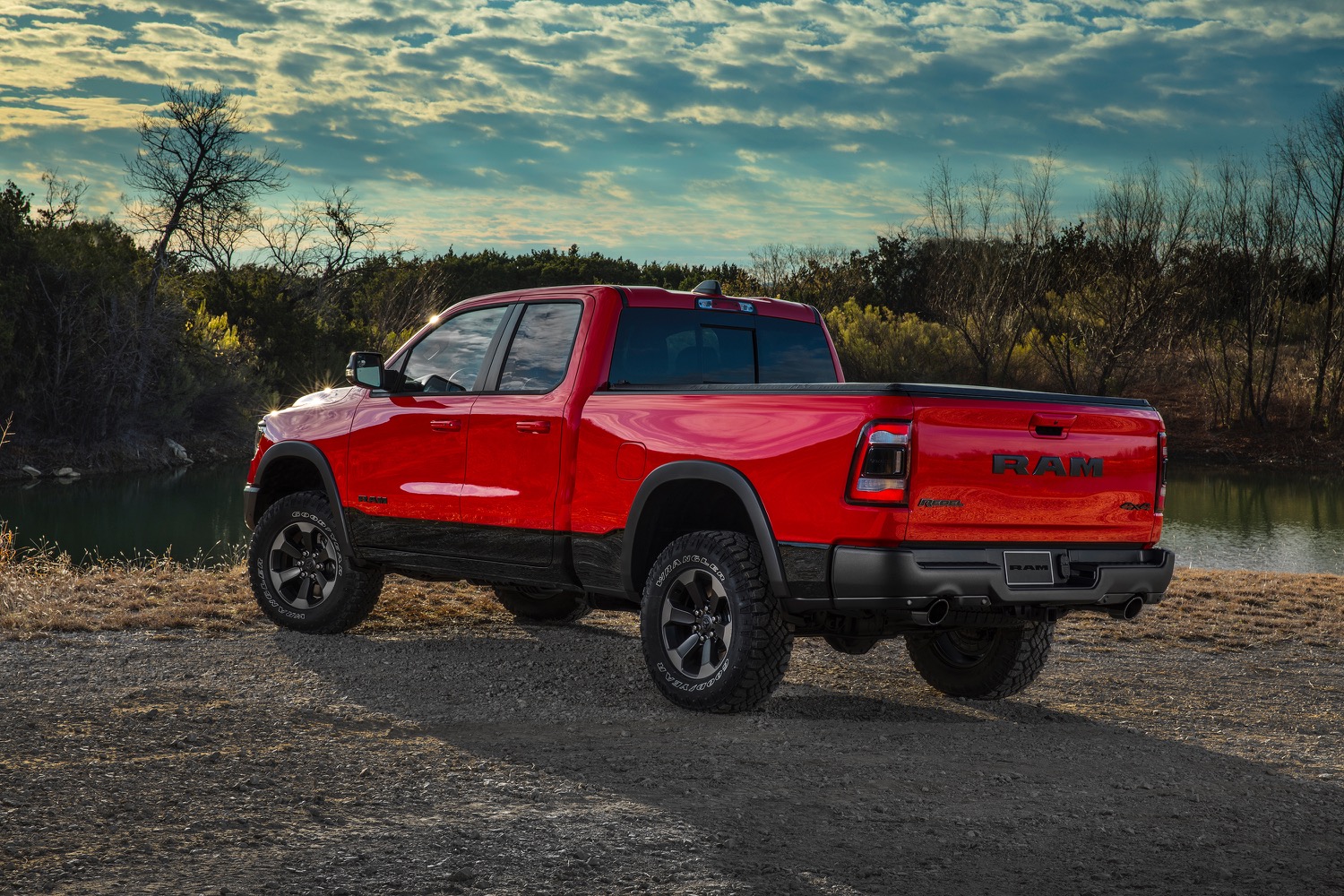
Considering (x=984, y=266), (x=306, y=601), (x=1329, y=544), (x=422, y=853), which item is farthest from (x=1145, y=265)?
(x=422, y=853)

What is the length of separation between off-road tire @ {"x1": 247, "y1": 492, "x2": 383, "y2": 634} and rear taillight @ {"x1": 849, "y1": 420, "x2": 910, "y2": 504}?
405 cm

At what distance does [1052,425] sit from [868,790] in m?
1.83

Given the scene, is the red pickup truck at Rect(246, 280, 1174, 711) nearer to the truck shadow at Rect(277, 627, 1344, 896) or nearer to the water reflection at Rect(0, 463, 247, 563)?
the truck shadow at Rect(277, 627, 1344, 896)

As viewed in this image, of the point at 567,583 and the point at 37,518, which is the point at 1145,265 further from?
the point at 567,583

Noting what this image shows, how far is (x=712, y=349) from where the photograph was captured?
7.07 m

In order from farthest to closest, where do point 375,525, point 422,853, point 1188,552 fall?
point 1188,552, point 375,525, point 422,853

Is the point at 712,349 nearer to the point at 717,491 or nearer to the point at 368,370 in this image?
the point at 717,491

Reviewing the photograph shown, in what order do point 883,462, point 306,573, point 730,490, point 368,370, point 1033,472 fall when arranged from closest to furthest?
point 883,462, point 1033,472, point 730,490, point 368,370, point 306,573

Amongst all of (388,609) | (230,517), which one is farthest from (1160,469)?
(230,517)

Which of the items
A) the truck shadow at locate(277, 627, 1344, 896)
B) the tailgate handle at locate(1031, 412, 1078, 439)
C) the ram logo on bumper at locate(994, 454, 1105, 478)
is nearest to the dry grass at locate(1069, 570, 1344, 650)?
the truck shadow at locate(277, 627, 1344, 896)

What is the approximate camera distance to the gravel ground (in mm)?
3945

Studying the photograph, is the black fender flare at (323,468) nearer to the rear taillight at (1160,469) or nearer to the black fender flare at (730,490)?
the black fender flare at (730,490)

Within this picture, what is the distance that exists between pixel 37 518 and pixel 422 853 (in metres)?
21.5

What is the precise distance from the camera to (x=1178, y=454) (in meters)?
39.8
